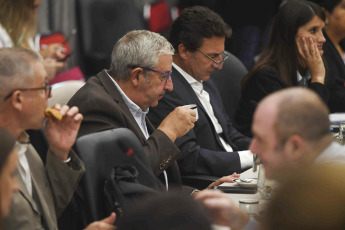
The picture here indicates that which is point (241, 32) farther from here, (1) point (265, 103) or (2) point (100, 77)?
(1) point (265, 103)

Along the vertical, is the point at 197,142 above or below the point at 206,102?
below

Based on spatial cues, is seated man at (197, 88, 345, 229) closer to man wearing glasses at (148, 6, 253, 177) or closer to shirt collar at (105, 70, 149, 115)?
shirt collar at (105, 70, 149, 115)

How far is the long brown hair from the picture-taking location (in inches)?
164

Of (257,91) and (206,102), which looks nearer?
(206,102)

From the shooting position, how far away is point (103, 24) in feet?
19.4

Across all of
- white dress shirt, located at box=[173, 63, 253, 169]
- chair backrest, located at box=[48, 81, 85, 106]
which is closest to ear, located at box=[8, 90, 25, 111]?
chair backrest, located at box=[48, 81, 85, 106]

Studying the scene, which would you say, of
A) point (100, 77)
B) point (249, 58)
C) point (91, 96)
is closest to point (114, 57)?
point (100, 77)

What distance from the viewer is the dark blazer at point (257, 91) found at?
4.60 m

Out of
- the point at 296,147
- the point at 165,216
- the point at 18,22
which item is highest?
the point at 165,216

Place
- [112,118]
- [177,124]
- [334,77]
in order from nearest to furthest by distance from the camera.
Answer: [112,118] → [177,124] → [334,77]

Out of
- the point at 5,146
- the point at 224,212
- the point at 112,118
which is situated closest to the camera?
the point at 5,146

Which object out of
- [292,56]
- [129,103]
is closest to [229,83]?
[292,56]

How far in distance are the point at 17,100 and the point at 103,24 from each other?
3284 mm

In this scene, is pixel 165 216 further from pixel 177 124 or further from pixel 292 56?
pixel 292 56
